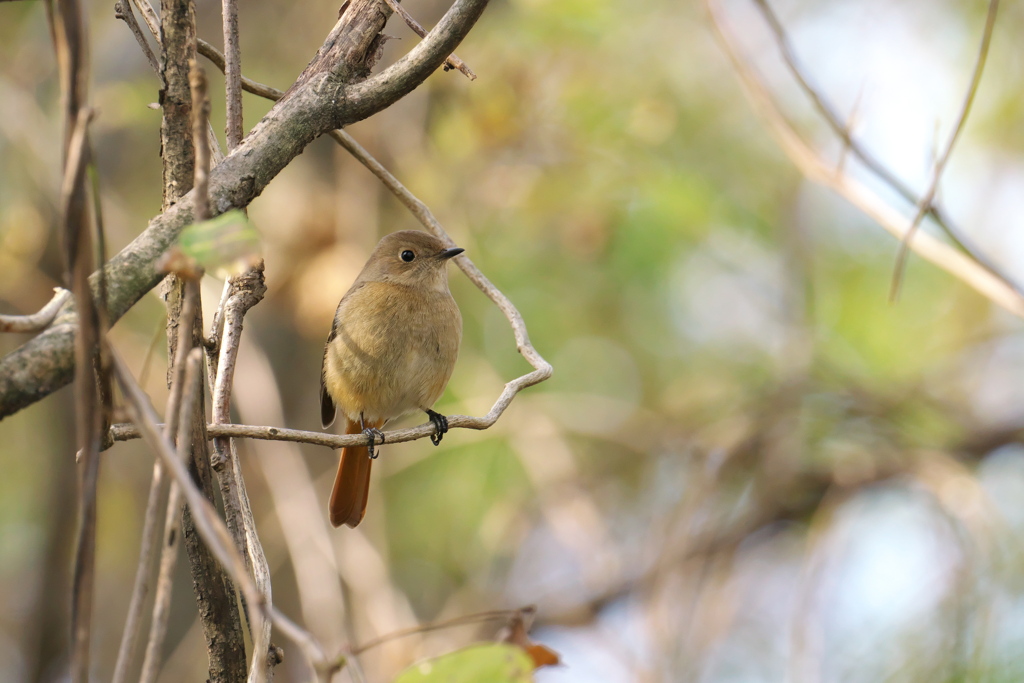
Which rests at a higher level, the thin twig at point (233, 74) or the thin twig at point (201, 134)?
the thin twig at point (233, 74)

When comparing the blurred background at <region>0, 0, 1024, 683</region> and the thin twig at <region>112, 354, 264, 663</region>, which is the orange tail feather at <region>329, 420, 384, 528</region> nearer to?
the blurred background at <region>0, 0, 1024, 683</region>

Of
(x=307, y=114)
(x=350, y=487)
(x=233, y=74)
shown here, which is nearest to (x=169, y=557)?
(x=307, y=114)

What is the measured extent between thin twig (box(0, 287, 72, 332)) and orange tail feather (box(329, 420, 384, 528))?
288 centimetres

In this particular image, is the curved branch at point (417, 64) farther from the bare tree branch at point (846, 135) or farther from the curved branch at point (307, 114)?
the bare tree branch at point (846, 135)

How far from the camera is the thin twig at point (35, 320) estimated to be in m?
1.21

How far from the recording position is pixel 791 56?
10.1 feet

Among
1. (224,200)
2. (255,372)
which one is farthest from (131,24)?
(255,372)

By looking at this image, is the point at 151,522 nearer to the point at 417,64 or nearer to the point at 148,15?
the point at 417,64

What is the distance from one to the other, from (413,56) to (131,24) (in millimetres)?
664

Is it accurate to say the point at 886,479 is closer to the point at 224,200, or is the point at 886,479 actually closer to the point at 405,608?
the point at 405,608

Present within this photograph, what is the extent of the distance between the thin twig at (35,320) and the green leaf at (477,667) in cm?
70

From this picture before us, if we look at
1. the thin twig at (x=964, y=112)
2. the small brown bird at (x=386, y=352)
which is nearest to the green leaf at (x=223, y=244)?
the thin twig at (x=964, y=112)

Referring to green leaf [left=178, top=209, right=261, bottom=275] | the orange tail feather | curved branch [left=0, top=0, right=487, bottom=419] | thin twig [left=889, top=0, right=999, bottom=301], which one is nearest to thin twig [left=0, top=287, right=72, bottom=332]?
curved branch [left=0, top=0, right=487, bottom=419]

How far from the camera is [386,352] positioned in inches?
156
